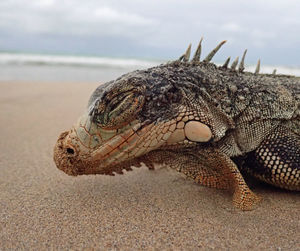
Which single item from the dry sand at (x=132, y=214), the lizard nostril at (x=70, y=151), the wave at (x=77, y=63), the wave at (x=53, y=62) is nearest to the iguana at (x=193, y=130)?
the lizard nostril at (x=70, y=151)

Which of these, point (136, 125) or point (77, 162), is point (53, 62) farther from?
point (136, 125)

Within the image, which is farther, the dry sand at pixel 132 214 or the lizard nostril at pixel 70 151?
the lizard nostril at pixel 70 151

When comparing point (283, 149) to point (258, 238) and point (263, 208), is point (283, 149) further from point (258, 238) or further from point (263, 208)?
point (258, 238)

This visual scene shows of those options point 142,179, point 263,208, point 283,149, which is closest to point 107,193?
point 142,179

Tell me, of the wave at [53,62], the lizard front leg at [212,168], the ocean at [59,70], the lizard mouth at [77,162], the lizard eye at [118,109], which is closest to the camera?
the lizard eye at [118,109]

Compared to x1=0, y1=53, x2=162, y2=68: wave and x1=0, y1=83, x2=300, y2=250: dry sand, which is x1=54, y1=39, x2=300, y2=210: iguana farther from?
x1=0, y1=53, x2=162, y2=68: wave

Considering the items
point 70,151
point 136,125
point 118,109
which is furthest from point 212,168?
point 70,151

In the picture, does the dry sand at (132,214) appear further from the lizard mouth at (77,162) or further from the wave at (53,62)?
the wave at (53,62)
